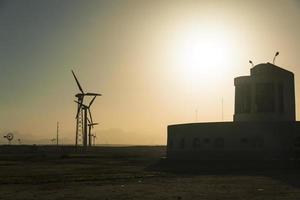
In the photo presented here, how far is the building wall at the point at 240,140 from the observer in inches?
2207

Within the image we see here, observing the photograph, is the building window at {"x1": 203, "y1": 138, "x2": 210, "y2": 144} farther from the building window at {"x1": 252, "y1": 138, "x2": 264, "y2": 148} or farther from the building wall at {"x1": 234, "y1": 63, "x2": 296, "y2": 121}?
the building wall at {"x1": 234, "y1": 63, "x2": 296, "y2": 121}

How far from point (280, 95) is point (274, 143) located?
10046 millimetres

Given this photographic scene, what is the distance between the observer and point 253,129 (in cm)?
5716

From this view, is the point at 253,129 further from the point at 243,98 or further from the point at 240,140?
the point at 243,98

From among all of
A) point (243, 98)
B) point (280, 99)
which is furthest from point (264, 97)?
point (243, 98)

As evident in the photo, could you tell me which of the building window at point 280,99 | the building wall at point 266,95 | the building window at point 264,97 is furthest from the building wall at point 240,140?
the building window at point 280,99

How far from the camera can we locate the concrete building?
5619 centimetres

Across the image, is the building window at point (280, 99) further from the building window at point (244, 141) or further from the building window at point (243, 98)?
the building window at point (244, 141)

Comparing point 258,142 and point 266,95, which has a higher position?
point 266,95

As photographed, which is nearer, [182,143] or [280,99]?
[280,99]

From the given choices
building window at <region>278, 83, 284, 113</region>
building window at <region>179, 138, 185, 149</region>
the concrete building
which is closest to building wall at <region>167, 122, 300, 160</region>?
the concrete building

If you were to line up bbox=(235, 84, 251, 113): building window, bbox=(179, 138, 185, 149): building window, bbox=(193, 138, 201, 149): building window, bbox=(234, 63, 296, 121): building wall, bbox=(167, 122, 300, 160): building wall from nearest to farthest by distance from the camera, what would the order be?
1. bbox=(167, 122, 300, 160): building wall
2. bbox=(193, 138, 201, 149): building window
3. bbox=(234, 63, 296, 121): building wall
4. bbox=(179, 138, 185, 149): building window
5. bbox=(235, 84, 251, 113): building window

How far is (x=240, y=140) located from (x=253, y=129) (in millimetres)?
1922

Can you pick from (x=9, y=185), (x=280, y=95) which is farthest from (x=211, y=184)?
(x=280, y=95)
